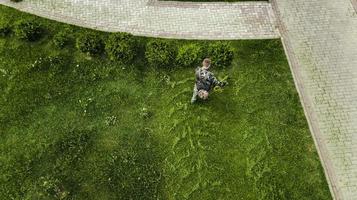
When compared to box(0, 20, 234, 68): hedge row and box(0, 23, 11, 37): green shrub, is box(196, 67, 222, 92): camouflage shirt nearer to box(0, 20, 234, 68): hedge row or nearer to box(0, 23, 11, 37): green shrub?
box(0, 20, 234, 68): hedge row

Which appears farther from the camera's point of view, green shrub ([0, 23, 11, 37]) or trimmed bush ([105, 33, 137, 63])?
green shrub ([0, 23, 11, 37])

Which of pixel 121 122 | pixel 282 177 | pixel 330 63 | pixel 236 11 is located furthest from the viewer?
pixel 236 11

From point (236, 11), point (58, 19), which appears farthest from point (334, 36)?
point (58, 19)

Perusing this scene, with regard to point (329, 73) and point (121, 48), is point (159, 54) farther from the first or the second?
point (329, 73)

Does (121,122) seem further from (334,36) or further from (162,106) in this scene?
(334,36)

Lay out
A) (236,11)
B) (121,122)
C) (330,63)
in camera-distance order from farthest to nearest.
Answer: (236,11)
(330,63)
(121,122)

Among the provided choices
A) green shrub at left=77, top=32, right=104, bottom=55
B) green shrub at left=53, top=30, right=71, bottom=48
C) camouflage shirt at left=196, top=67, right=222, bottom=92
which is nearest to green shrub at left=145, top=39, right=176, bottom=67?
green shrub at left=77, top=32, right=104, bottom=55

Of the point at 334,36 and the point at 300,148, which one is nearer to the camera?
the point at 300,148
